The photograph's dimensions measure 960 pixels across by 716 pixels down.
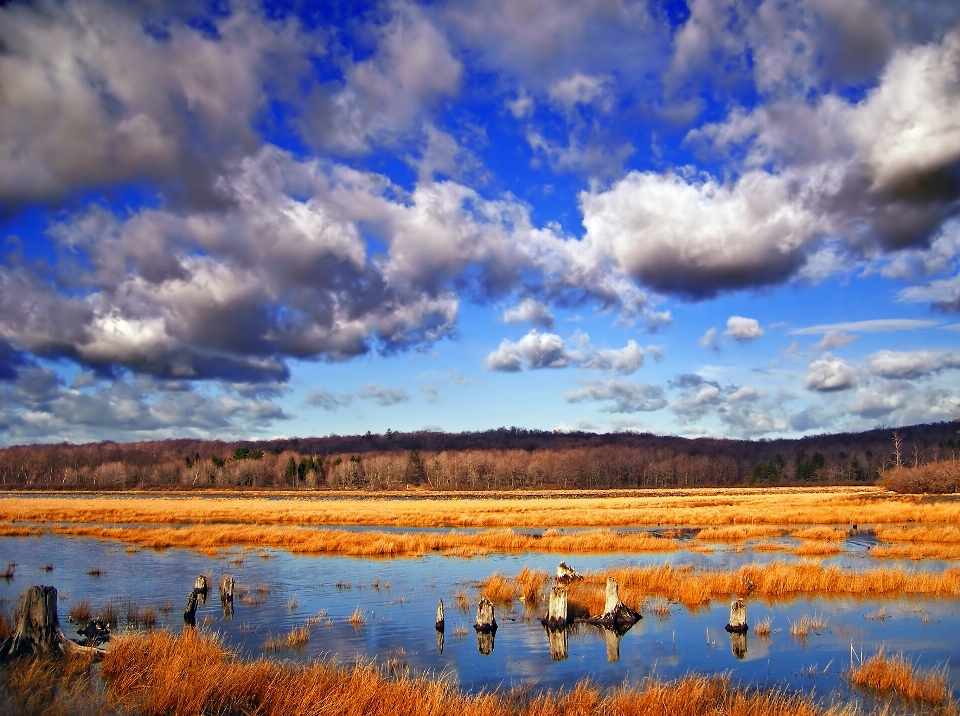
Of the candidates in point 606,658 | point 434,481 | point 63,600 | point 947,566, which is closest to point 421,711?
point 606,658

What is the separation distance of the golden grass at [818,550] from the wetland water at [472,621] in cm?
78

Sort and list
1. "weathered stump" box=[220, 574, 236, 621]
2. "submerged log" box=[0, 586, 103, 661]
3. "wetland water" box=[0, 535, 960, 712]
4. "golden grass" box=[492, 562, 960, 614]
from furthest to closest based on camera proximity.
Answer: "golden grass" box=[492, 562, 960, 614] < "weathered stump" box=[220, 574, 236, 621] < "wetland water" box=[0, 535, 960, 712] < "submerged log" box=[0, 586, 103, 661]

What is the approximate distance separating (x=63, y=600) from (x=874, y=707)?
21523 mm

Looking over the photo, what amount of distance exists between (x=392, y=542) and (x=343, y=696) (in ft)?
79.9

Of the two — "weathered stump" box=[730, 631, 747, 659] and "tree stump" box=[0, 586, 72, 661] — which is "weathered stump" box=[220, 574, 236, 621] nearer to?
→ "tree stump" box=[0, 586, 72, 661]

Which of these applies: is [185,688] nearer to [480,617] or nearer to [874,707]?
[480,617]

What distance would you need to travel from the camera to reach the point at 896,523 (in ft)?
138

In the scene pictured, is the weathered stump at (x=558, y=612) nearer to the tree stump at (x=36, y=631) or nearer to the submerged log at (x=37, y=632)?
the submerged log at (x=37, y=632)

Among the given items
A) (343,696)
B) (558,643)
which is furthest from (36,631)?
(558,643)

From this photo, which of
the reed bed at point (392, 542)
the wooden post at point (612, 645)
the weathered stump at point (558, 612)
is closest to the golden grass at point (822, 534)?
the reed bed at point (392, 542)

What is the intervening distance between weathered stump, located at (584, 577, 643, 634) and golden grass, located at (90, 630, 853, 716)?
5.71m

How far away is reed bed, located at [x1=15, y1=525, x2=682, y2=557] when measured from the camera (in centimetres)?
3291

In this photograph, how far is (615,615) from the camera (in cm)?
1769

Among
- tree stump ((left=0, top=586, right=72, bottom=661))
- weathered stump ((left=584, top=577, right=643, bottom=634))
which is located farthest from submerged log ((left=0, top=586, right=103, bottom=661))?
weathered stump ((left=584, top=577, right=643, bottom=634))
